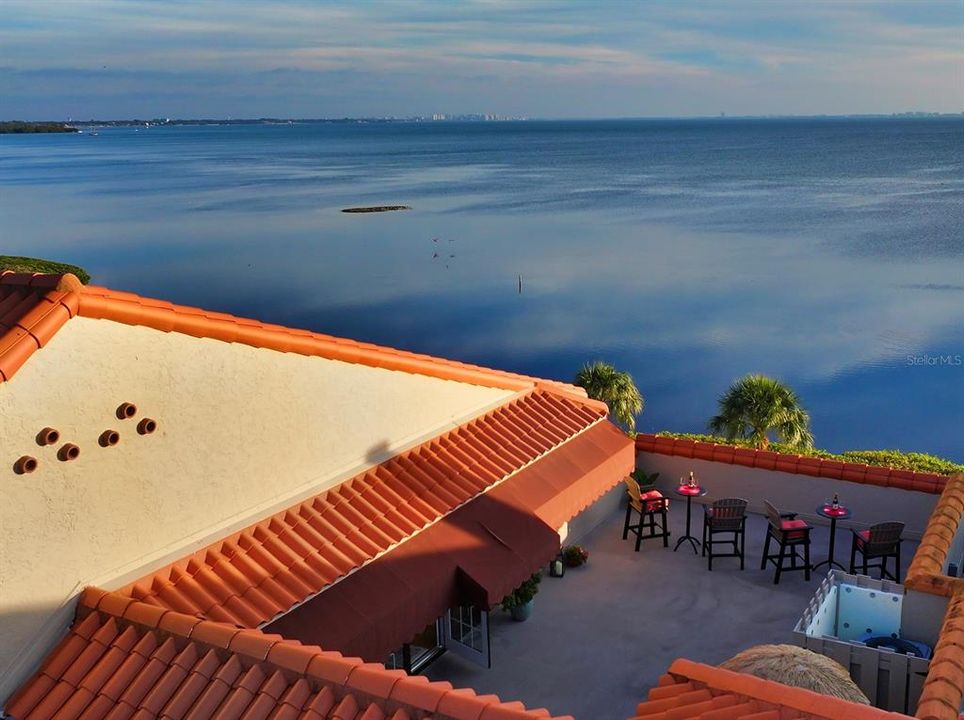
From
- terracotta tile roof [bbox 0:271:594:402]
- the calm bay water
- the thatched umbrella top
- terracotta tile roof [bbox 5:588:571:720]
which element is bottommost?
the calm bay water

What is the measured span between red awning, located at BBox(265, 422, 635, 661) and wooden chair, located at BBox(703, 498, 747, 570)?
178 centimetres

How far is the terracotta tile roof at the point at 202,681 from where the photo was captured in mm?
6469

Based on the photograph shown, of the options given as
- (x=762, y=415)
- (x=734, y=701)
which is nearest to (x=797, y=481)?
(x=762, y=415)

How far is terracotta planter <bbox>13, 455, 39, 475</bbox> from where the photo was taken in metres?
6.88

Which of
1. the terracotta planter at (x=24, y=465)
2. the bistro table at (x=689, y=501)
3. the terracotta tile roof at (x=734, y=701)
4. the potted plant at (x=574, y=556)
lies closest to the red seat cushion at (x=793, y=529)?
the bistro table at (x=689, y=501)

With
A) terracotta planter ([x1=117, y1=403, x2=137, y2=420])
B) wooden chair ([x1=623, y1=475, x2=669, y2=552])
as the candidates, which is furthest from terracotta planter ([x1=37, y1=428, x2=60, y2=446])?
wooden chair ([x1=623, y1=475, x2=669, y2=552])

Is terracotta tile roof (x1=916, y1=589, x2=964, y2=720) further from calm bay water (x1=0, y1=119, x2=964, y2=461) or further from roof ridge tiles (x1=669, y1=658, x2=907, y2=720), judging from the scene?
calm bay water (x1=0, y1=119, x2=964, y2=461)

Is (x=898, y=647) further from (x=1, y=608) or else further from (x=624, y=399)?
(x=624, y=399)

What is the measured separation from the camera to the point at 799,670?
27.2 ft

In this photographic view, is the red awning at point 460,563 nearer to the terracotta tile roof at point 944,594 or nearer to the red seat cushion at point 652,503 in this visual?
the red seat cushion at point 652,503

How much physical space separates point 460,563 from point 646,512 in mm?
5412

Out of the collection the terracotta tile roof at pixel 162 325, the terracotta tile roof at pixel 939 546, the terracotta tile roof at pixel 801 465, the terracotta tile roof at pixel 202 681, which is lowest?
the terracotta tile roof at pixel 801 465

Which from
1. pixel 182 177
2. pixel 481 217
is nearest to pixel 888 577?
pixel 481 217

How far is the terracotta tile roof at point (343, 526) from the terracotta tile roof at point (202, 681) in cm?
54
